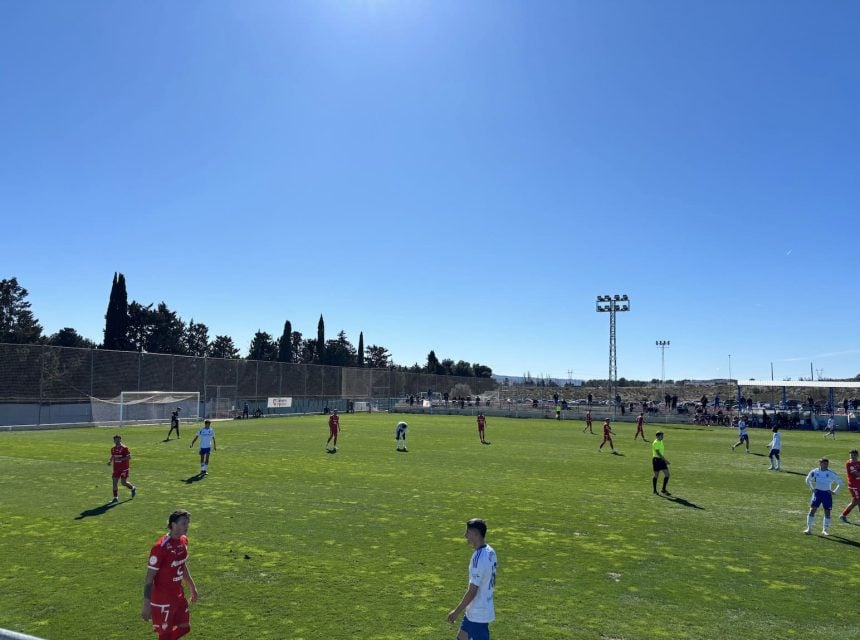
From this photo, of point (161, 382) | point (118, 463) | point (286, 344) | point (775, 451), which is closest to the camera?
point (118, 463)

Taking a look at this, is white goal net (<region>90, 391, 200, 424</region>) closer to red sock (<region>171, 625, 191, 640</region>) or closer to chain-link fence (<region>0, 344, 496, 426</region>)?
chain-link fence (<region>0, 344, 496, 426</region>)

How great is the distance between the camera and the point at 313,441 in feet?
114

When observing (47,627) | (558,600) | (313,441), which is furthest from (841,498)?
(313,441)

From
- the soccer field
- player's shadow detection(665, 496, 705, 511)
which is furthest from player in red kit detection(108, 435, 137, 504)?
player's shadow detection(665, 496, 705, 511)

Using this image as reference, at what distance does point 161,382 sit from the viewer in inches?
2128

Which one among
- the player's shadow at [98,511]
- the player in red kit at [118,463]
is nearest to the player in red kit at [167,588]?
the player's shadow at [98,511]

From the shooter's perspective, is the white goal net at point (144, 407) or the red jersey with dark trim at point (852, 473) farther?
the white goal net at point (144, 407)

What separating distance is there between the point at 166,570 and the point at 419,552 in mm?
6067

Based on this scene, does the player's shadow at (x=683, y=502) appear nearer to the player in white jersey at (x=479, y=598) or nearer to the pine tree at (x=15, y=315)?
the player in white jersey at (x=479, y=598)

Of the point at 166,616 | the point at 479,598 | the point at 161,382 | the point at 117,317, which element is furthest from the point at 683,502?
the point at 117,317

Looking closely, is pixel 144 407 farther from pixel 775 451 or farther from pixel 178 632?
pixel 178 632

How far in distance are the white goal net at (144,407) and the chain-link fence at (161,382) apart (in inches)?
37.2

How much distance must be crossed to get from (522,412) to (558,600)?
64.0 metres

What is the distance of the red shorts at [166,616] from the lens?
20.1ft
